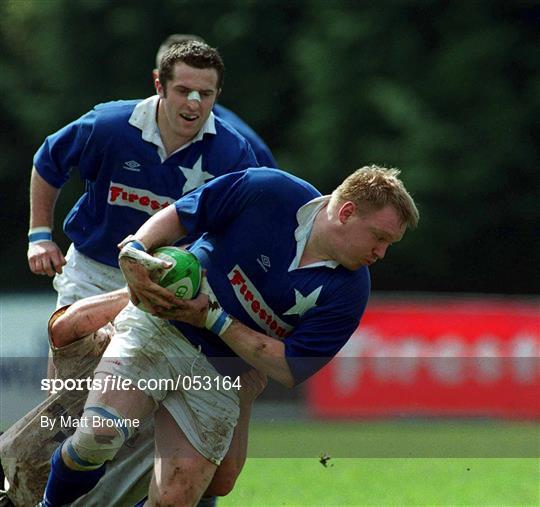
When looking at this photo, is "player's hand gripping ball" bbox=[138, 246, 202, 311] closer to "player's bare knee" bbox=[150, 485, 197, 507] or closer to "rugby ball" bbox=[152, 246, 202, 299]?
"rugby ball" bbox=[152, 246, 202, 299]

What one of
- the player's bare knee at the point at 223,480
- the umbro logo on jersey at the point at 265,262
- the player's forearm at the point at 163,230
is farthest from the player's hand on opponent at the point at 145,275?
the player's bare knee at the point at 223,480

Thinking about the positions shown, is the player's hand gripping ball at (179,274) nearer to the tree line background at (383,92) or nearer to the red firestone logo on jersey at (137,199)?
the red firestone logo on jersey at (137,199)

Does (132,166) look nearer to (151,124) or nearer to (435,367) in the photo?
(151,124)

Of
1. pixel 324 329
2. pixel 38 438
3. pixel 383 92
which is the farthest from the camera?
pixel 383 92

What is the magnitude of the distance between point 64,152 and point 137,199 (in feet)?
1.34

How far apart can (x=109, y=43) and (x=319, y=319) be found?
40.2ft

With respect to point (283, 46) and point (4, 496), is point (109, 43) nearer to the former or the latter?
point (283, 46)

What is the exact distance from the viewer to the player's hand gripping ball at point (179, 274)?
15.5 ft

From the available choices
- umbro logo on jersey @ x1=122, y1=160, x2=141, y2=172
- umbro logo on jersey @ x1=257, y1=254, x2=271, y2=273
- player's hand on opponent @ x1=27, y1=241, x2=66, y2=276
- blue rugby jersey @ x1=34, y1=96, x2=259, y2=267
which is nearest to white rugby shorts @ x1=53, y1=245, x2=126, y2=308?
blue rugby jersey @ x1=34, y1=96, x2=259, y2=267

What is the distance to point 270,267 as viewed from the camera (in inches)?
194

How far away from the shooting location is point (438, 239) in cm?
1583

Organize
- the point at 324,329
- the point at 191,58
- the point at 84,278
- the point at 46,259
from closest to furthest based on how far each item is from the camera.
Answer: the point at 324,329
the point at 191,58
the point at 46,259
the point at 84,278

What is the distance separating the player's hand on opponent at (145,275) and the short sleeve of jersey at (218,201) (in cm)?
24

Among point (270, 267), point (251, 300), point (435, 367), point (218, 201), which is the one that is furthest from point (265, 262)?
point (435, 367)
